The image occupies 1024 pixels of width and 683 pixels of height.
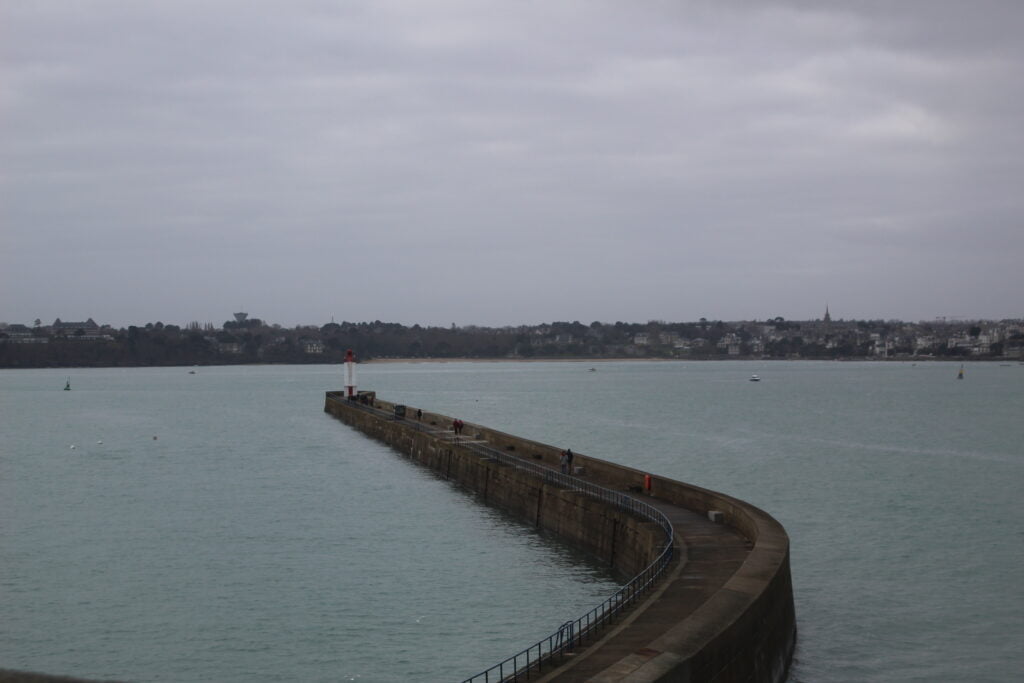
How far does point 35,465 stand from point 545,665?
51.1 m

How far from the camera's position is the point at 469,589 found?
26.4 m

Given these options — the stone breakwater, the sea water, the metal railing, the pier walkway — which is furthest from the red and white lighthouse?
the pier walkway

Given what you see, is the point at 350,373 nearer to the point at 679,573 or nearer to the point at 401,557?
the point at 401,557

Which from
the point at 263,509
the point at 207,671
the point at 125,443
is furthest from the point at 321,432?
the point at 207,671

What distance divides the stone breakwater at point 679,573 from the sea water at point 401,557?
1089mm

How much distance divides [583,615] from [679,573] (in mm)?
3276

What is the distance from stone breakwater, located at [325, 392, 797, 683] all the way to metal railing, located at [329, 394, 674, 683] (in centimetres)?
25

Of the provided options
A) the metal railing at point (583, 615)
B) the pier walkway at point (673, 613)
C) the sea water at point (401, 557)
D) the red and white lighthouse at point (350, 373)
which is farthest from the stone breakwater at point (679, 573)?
the red and white lighthouse at point (350, 373)

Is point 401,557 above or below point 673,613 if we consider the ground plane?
below

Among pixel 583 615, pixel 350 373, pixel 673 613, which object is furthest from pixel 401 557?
pixel 350 373

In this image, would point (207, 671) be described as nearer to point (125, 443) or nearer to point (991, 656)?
point (991, 656)

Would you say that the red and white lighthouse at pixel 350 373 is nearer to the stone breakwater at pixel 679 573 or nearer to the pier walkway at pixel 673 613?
the stone breakwater at pixel 679 573

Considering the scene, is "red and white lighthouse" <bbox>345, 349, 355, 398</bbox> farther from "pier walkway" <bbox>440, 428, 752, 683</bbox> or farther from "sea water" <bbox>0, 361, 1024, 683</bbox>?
"pier walkway" <bbox>440, 428, 752, 683</bbox>

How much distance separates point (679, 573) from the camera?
63.8ft
